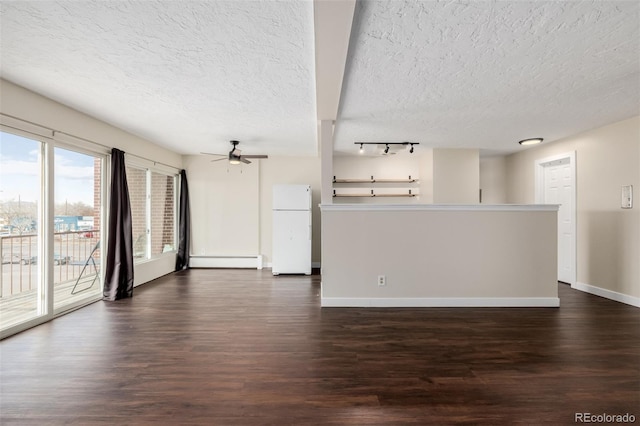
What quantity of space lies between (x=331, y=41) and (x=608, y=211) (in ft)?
15.8

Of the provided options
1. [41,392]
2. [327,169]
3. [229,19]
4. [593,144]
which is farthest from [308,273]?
[593,144]

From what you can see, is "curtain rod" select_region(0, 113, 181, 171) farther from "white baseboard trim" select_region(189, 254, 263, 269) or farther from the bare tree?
"white baseboard trim" select_region(189, 254, 263, 269)

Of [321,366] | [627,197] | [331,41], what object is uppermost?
→ [331,41]

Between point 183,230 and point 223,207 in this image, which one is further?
point 223,207

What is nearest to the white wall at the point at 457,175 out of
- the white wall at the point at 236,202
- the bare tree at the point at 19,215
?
the white wall at the point at 236,202

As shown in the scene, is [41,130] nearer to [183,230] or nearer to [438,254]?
[183,230]

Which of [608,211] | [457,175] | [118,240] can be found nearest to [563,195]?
[608,211]

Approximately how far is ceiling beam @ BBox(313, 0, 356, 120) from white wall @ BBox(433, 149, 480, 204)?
142 inches

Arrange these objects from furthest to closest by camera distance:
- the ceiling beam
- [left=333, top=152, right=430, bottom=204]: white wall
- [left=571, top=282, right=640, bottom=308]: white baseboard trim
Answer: [left=333, top=152, right=430, bottom=204]: white wall
[left=571, top=282, right=640, bottom=308]: white baseboard trim
the ceiling beam

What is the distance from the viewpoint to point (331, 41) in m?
1.97

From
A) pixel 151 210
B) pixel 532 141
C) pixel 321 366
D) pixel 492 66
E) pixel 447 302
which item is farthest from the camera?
pixel 151 210

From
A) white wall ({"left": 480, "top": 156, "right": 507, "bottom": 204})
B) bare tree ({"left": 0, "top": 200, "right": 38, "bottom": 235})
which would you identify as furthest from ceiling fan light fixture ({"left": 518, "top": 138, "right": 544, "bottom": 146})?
bare tree ({"left": 0, "top": 200, "right": 38, "bottom": 235})

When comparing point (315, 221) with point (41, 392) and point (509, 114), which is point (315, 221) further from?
point (41, 392)

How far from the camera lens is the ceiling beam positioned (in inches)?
65.3
